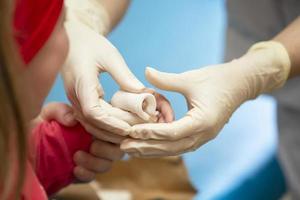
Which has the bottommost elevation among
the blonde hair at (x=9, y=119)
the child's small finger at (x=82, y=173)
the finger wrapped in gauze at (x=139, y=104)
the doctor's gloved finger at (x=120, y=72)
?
the child's small finger at (x=82, y=173)

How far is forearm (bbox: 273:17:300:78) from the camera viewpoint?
3.61 feet

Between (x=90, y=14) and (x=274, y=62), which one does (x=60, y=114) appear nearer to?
(x=90, y=14)

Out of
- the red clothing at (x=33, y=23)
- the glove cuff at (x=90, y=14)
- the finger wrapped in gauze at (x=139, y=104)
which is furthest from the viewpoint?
the glove cuff at (x=90, y=14)

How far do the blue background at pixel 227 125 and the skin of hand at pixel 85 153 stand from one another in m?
0.53

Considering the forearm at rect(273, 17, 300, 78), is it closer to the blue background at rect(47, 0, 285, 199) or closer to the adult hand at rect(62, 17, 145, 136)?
the adult hand at rect(62, 17, 145, 136)

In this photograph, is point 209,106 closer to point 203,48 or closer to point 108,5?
point 108,5

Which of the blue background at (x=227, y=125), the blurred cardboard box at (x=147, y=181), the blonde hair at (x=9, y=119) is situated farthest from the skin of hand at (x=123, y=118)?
the blue background at (x=227, y=125)

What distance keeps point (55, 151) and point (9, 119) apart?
38 cm

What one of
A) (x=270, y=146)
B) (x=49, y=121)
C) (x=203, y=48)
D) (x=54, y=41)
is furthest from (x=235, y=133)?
(x=54, y=41)

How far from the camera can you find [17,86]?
59cm

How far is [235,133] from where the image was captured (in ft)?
5.82

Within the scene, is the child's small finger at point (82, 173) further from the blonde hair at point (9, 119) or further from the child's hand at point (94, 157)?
the blonde hair at point (9, 119)

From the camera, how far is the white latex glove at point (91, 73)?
3.01 ft

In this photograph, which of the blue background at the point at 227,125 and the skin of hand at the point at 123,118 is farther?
the blue background at the point at 227,125
